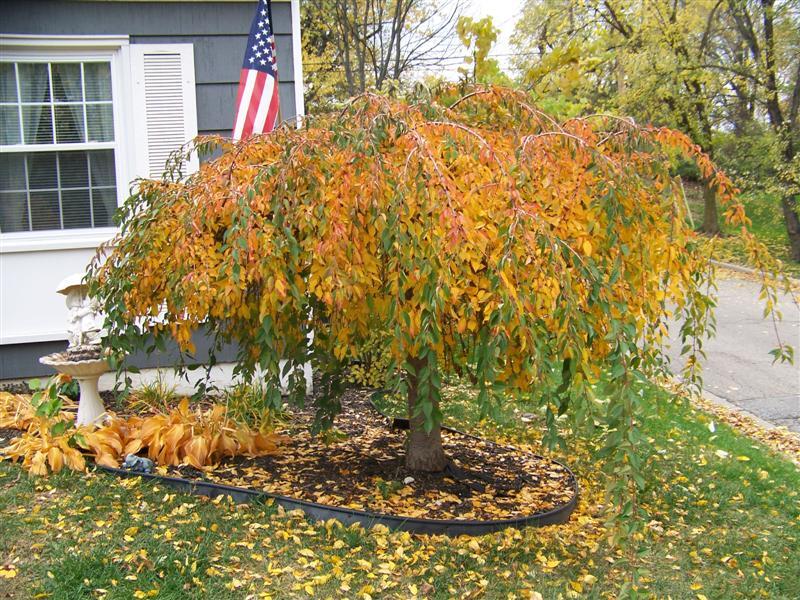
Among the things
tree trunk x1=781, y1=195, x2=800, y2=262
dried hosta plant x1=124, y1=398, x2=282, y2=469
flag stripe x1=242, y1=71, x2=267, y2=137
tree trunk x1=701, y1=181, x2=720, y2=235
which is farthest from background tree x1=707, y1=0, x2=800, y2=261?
dried hosta plant x1=124, y1=398, x2=282, y2=469

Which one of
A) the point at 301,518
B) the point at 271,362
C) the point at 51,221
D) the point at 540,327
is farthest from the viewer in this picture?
the point at 51,221

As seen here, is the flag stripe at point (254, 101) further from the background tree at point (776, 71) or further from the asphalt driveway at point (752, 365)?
the background tree at point (776, 71)

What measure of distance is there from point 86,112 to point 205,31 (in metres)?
1.10

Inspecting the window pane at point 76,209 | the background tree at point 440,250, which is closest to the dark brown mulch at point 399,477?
the background tree at point 440,250

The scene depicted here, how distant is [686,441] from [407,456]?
2262 mm

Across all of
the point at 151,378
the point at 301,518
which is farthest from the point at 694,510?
the point at 151,378

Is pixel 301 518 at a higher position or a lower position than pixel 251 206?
lower

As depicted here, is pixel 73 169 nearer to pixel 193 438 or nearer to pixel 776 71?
pixel 193 438

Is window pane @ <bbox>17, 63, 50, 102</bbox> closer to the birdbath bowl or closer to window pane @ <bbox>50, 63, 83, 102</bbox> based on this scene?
window pane @ <bbox>50, 63, 83, 102</bbox>

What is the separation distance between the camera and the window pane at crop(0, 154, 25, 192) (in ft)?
18.7

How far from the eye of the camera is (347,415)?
5613 mm

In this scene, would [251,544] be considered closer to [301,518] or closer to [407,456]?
[301,518]

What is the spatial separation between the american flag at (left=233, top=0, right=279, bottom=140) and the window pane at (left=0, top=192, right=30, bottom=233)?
1.82 m

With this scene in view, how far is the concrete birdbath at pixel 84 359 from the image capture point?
4602mm
